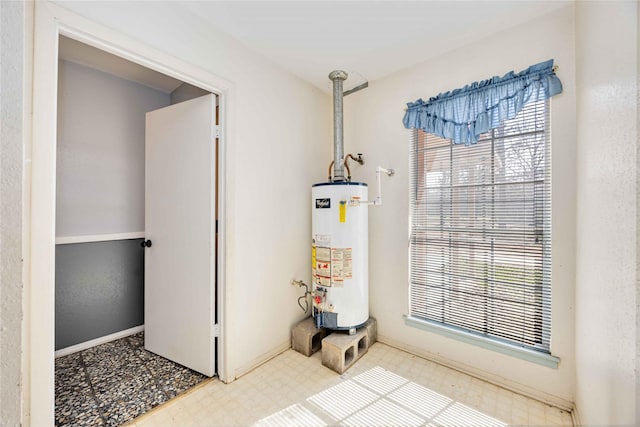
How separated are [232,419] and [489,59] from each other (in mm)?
2828

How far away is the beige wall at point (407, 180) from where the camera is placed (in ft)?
5.27

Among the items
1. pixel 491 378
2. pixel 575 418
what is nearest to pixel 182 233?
pixel 491 378

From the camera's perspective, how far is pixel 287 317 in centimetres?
237

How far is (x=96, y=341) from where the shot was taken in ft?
7.78

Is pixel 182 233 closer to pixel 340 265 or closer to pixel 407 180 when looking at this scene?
pixel 340 265

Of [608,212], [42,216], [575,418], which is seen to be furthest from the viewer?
[575,418]

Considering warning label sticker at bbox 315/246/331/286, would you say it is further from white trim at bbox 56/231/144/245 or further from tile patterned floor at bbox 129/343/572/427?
white trim at bbox 56/231/144/245

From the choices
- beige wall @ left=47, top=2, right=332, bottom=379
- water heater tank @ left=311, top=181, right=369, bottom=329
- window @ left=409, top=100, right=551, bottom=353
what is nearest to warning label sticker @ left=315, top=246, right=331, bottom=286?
water heater tank @ left=311, top=181, right=369, bottom=329

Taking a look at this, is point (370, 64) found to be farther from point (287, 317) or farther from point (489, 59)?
point (287, 317)

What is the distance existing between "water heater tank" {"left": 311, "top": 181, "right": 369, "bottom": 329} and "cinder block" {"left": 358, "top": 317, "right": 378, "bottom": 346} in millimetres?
200

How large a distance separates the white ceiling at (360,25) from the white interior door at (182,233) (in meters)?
0.54

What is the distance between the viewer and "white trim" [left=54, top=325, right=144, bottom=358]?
2.20 metres

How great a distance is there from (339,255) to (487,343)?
46.7 inches

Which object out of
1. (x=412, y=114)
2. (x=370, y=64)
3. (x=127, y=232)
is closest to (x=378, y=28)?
(x=370, y=64)
